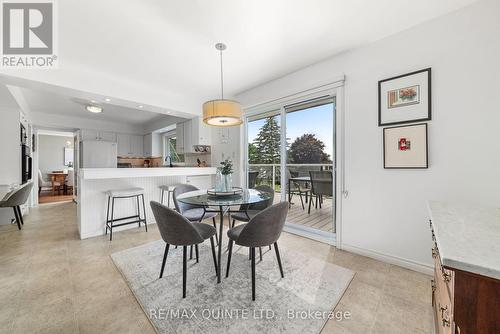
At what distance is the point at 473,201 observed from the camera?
1.82 metres

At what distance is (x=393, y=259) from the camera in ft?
7.36

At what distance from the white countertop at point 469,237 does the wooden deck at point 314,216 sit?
6.26 ft

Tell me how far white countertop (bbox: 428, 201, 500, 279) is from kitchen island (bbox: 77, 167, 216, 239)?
368 centimetres

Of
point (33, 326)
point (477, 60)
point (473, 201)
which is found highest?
point (477, 60)

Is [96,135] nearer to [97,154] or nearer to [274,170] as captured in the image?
[97,154]

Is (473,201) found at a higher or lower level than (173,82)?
lower

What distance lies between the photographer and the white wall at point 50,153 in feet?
26.4

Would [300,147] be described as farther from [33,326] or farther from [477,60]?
[33,326]

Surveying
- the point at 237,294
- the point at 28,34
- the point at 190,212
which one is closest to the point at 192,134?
the point at 190,212

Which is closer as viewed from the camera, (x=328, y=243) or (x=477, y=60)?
(x=477, y=60)

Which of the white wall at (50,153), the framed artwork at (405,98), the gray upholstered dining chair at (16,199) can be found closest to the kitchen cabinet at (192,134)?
the gray upholstered dining chair at (16,199)

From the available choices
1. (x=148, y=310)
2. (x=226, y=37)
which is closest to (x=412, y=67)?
(x=226, y=37)

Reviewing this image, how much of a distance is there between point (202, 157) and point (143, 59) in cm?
264

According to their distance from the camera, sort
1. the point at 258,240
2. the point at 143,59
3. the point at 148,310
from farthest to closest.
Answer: the point at 143,59, the point at 258,240, the point at 148,310
